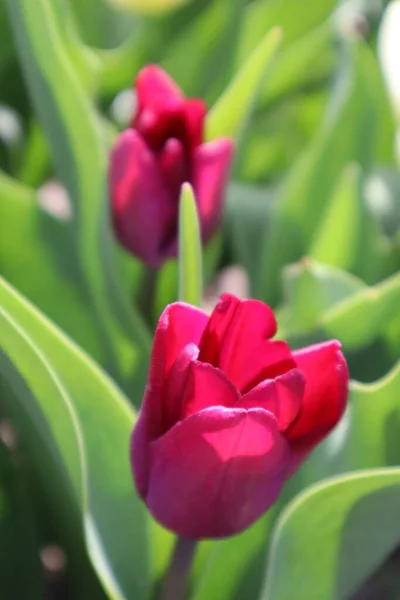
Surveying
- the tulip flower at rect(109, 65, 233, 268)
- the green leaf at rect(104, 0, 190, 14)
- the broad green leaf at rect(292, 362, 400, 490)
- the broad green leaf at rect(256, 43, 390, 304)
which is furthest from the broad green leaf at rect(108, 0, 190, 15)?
the broad green leaf at rect(292, 362, 400, 490)

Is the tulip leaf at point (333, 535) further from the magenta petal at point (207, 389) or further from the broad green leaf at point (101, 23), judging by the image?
the broad green leaf at point (101, 23)

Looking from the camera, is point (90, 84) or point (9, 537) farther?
point (90, 84)

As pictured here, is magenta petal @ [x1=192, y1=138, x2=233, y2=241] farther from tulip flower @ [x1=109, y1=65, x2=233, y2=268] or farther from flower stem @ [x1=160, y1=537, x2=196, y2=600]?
flower stem @ [x1=160, y1=537, x2=196, y2=600]

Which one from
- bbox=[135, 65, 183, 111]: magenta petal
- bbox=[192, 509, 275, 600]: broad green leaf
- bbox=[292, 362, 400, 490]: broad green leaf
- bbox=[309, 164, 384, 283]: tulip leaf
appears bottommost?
bbox=[192, 509, 275, 600]: broad green leaf

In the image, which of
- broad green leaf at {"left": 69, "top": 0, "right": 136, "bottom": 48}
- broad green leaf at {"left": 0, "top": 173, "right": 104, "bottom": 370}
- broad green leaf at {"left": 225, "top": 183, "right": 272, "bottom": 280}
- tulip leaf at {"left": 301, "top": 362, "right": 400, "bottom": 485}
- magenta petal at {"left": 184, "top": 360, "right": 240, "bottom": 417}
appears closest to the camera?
magenta petal at {"left": 184, "top": 360, "right": 240, "bottom": 417}

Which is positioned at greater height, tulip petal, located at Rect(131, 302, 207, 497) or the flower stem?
tulip petal, located at Rect(131, 302, 207, 497)

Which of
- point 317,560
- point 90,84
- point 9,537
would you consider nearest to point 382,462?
point 317,560

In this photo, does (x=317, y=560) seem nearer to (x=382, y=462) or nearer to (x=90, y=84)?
(x=382, y=462)
